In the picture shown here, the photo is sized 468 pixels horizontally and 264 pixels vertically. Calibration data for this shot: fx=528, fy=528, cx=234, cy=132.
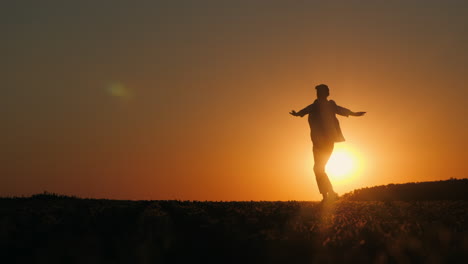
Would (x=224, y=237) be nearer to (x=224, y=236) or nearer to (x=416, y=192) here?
(x=224, y=236)

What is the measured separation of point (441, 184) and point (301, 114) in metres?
7.82

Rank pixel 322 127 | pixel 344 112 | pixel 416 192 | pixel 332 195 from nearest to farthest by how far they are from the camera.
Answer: pixel 332 195 < pixel 322 127 < pixel 344 112 < pixel 416 192

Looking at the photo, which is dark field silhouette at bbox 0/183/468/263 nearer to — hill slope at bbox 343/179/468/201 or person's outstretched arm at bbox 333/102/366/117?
person's outstretched arm at bbox 333/102/366/117

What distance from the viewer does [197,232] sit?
8.86m

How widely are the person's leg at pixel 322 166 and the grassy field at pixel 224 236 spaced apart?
17.0 feet

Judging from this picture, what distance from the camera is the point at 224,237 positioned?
27.8 ft

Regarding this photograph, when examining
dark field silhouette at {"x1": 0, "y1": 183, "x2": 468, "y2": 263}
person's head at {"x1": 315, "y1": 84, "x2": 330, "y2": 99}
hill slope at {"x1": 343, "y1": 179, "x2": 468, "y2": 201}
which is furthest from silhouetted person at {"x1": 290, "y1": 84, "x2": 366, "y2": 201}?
dark field silhouette at {"x1": 0, "y1": 183, "x2": 468, "y2": 263}

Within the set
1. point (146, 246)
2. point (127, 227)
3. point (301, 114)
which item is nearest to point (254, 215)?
point (127, 227)

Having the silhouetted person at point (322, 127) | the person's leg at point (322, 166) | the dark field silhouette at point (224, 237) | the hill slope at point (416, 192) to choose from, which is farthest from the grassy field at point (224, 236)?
the hill slope at point (416, 192)

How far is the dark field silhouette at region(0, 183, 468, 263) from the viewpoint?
7.39 m

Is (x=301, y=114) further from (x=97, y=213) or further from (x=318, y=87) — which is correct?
(x=97, y=213)

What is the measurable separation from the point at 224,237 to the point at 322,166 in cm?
863

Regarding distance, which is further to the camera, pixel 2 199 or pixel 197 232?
pixel 2 199

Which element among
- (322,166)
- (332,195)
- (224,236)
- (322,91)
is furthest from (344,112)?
(224,236)
